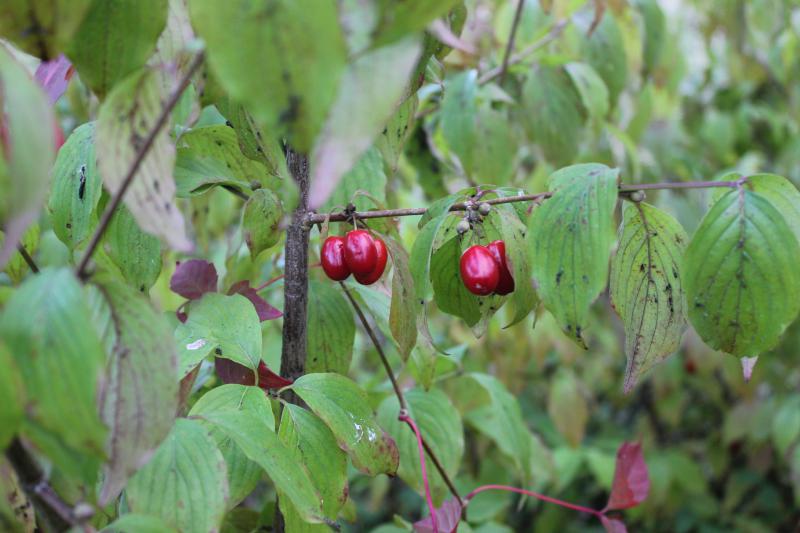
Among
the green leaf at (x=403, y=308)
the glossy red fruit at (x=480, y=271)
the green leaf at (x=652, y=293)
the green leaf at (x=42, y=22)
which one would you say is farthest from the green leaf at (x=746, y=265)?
the green leaf at (x=42, y=22)

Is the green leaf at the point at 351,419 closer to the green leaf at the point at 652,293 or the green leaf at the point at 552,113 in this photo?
the green leaf at the point at 652,293

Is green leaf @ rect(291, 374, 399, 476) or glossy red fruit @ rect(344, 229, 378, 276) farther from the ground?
glossy red fruit @ rect(344, 229, 378, 276)

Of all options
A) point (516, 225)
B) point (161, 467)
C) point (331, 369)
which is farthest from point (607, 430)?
point (161, 467)

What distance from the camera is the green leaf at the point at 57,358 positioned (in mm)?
554

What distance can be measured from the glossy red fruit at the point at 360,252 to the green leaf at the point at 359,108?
0.50 m

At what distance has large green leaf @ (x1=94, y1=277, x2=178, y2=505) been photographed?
0.62 metres

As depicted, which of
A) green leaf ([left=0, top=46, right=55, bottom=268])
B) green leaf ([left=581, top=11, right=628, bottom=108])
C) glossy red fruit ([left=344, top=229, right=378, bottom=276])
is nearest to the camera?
green leaf ([left=0, top=46, right=55, bottom=268])

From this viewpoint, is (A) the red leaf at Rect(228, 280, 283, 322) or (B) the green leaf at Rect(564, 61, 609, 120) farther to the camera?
(B) the green leaf at Rect(564, 61, 609, 120)

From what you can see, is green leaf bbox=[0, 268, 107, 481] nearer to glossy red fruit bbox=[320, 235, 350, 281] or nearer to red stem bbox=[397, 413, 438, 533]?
glossy red fruit bbox=[320, 235, 350, 281]

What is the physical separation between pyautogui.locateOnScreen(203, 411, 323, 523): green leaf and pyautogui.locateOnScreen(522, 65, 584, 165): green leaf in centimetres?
127

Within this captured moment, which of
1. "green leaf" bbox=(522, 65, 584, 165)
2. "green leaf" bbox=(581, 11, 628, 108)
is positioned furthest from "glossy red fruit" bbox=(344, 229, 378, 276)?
"green leaf" bbox=(581, 11, 628, 108)

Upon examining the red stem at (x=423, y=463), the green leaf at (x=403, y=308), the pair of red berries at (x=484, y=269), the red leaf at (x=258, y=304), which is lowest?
the red stem at (x=423, y=463)

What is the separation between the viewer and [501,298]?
1.08 m

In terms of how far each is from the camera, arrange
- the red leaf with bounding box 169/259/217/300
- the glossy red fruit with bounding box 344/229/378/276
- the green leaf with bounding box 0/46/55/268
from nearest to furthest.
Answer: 1. the green leaf with bounding box 0/46/55/268
2. the glossy red fruit with bounding box 344/229/378/276
3. the red leaf with bounding box 169/259/217/300
